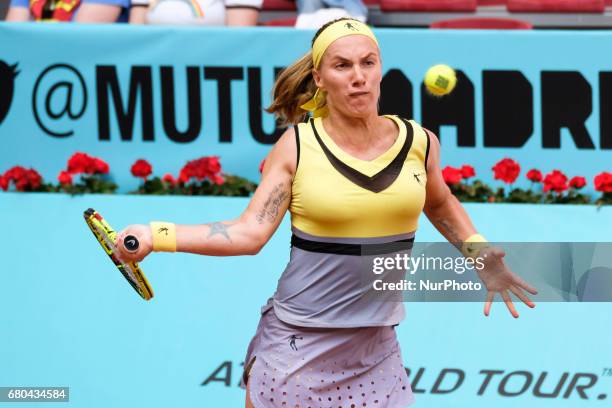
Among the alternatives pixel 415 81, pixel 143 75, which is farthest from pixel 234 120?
pixel 415 81

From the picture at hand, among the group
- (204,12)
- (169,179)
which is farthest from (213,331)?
(204,12)

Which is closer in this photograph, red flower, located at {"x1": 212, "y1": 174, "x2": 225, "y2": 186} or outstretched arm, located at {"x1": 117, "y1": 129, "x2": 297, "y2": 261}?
outstretched arm, located at {"x1": 117, "y1": 129, "x2": 297, "y2": 261}

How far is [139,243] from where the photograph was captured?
3346 mm

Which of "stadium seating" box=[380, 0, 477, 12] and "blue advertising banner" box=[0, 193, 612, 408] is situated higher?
"stadium seating" box=[380, 0, 477, 12]

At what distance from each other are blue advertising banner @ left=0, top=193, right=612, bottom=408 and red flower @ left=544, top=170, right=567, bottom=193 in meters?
0.18

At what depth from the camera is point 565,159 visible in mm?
6445

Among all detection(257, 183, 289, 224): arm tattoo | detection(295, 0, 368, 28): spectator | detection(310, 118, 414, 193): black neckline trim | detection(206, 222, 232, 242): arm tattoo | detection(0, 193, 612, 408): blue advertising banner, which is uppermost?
detection(295, 0, 368, 28): spectator

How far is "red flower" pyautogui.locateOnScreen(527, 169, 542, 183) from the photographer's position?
6.31m

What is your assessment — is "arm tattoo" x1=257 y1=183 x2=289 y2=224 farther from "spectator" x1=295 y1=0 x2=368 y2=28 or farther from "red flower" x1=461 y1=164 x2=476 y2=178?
"spectator" x1=295 y1=0 x2=368 y2=28

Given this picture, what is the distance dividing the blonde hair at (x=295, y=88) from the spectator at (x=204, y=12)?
9.68 feet

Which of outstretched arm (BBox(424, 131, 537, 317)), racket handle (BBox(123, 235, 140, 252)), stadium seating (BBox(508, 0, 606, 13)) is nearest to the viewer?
racket handle (BBox(123, 235, 140, 252))

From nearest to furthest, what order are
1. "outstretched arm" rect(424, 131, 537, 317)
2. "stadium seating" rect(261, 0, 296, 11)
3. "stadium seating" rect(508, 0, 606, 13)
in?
"outstretched arm" rect(424, 131, 537, 317)
"stadium seating" rect(508, 0, 606, 13)
"stadium seating" rect(261, 0, 296, 11)

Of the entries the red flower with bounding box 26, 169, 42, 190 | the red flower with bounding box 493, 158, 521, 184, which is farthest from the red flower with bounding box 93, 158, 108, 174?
A: the red flower with bounding box 493, 158, 521, 184

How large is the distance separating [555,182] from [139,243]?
11.0 feet
